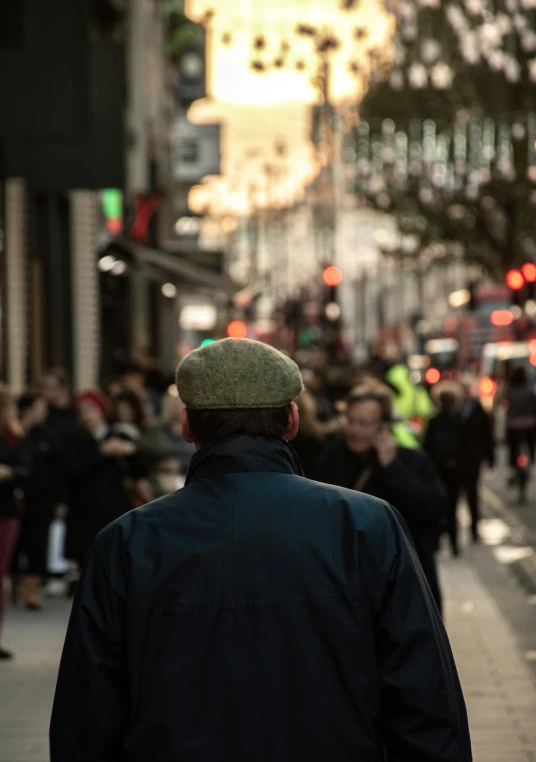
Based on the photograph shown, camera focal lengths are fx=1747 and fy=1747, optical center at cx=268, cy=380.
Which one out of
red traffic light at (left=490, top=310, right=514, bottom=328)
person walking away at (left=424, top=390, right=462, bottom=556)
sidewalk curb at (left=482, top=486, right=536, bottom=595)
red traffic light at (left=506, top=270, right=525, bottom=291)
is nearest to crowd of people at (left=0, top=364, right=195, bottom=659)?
sidewalk curb at (left=482, top=486, right=536, bottom=595)

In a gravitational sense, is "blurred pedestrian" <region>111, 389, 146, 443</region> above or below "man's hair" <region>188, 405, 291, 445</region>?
below

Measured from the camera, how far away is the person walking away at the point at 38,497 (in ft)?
42.6

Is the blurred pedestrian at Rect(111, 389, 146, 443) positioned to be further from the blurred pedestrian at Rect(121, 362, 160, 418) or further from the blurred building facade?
the blurred pedestrian at Rect(121, 362, 160, 418)

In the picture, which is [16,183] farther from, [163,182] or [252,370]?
[163,182]

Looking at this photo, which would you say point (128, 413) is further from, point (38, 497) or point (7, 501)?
point (7, 501)

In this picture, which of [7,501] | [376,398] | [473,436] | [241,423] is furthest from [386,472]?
[473,436]

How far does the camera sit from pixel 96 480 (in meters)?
12.7

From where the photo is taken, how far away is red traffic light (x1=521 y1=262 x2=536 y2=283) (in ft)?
99.6

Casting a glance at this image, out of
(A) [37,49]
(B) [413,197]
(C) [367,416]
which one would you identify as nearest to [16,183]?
(A) [37,49]

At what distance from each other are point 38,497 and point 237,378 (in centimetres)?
1021

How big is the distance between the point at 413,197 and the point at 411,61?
5492 millimetres

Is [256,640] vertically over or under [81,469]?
over

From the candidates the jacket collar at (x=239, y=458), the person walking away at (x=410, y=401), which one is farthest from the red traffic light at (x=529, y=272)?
the jacket collar at (x=239, y=458)

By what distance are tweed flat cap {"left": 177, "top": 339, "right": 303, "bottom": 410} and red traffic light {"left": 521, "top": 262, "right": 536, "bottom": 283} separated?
27187 mm
